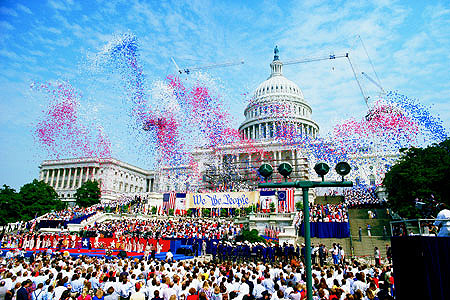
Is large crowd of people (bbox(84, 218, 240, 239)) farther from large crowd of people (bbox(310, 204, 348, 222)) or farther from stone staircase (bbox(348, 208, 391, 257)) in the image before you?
stone staircase (bbox(348, 208, 391, 257))

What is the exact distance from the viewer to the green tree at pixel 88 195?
82.5m

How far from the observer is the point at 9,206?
60.9 metres

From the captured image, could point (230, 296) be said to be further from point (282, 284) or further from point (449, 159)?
point (449, 159)

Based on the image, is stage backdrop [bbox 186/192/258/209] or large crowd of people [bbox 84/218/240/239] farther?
stage backdrop [bbox 186/192/258/209]

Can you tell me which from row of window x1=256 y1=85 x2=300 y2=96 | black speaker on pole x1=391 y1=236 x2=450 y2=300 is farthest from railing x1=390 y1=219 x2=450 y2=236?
row of window x1=256 y1=85 x2=300 y2=96

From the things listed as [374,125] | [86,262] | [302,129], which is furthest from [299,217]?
[302,129]

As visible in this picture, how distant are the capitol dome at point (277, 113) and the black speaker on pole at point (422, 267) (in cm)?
8640

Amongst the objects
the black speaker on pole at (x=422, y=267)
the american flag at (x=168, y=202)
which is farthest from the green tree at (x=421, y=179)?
the american flag at (x=168, y=202)

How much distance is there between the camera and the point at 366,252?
1128 inches

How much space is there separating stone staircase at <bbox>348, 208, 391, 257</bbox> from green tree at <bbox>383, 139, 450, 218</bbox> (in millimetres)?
2927

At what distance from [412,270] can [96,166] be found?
112511 mm

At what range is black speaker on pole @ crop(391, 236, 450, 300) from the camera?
7.30 m

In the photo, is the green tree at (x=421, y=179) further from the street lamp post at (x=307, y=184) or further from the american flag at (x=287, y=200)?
the street lamp post at (x=307, y=184)

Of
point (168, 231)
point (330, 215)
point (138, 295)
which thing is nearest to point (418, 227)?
point (138, 295)
